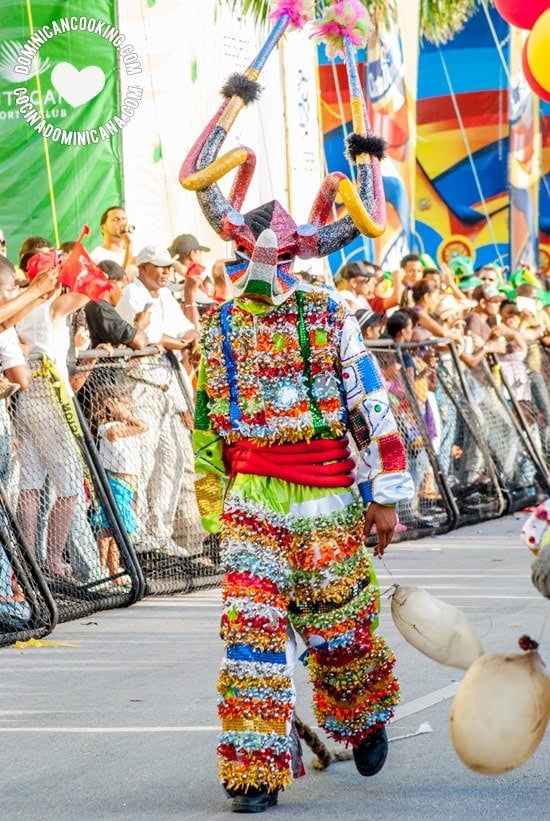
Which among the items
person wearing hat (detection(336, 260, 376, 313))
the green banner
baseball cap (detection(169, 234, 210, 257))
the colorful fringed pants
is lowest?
person wearing hat (detection(336, 260, 376, 313))

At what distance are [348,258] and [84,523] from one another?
504 inches

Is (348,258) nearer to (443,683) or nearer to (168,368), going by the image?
(168,368)

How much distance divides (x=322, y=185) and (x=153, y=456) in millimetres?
4756

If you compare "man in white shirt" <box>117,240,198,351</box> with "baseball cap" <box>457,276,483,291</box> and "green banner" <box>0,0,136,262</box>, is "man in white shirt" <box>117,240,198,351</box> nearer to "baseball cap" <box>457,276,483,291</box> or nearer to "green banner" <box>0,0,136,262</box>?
"green banner" <box>0,0,136,262</box>

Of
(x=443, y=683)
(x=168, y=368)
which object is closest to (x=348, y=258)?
(x=168, y=368)

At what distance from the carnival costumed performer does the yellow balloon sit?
4.77 meters

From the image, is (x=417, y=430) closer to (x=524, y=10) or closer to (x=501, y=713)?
(x=524, y=10)

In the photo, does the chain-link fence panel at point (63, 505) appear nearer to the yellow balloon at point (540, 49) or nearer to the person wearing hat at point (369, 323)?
the yellow balloon at point (540, 49)

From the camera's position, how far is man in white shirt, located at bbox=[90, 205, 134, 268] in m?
11.3

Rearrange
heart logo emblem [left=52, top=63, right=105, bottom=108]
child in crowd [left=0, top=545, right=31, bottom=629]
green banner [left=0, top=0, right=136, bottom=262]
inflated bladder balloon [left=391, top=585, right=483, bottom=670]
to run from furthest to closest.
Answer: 1. heart logo emblem [left=52, top=63, right=105, bottom=108]
2. green banner [left=0, top=0, right=136, bottom=262]
3. child in crowd [left=0, top=545, right=31, bottom=629]
4. inflated bladder balloon [left=391, top=585, right=483, bottom=670]

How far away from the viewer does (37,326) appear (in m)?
8.87

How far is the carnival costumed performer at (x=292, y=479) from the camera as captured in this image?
5035mm

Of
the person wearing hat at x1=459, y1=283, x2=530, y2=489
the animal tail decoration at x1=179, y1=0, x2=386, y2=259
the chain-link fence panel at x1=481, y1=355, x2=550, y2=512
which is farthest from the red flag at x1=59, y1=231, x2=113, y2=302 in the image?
the chain-link fence panel at x1=481, y1=355, x2=550, y2=512

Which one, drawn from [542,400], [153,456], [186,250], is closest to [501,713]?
[153,456]
